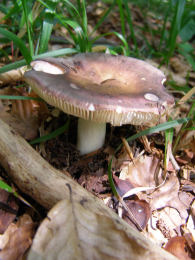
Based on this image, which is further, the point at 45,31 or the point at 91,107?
the point at 45,31

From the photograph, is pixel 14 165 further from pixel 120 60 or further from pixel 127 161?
pixel 120 60

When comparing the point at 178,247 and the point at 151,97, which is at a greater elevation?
the point at 151,97

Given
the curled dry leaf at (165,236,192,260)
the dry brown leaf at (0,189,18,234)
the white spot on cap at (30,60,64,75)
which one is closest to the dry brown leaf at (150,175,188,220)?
the curled dry leaf at (165,236,192,260)

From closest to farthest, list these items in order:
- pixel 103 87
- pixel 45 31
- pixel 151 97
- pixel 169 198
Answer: pixel 151 97 → pixel 103 87 → pixel 169 198 → pixel 45 31

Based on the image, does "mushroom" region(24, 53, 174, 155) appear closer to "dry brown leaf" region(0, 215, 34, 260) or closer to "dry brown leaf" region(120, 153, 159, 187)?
"dry brown leaf" region(120, 153, 159, 187)

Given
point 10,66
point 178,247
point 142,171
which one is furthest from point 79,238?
point 10,66

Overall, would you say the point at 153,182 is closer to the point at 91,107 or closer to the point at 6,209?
the point at 91,107
